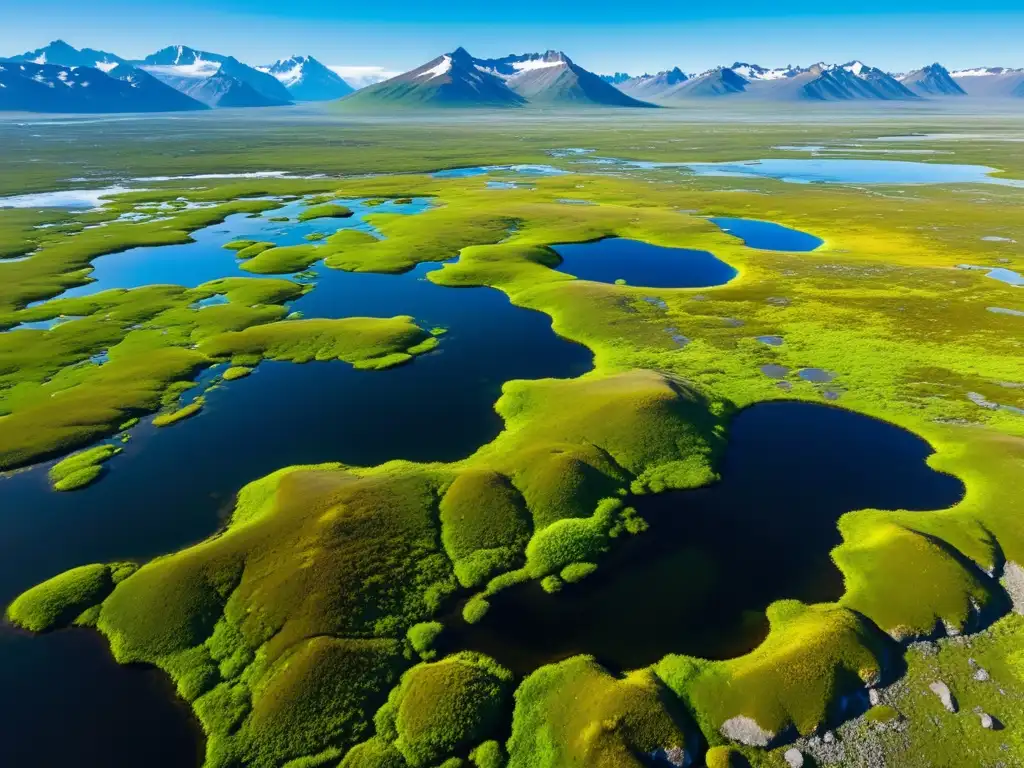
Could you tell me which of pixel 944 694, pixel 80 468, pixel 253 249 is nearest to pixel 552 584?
pixel 944 694

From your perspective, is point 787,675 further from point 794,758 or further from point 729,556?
point 729,556

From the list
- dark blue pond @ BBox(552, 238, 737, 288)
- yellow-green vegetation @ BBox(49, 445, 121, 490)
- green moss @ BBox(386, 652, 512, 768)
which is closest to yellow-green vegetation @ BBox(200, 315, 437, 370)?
yellow-green vegetation @ BBox(49, 445, 121, 490)

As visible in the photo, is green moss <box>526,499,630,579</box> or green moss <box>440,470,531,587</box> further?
green moss <box>526,499,630,579</box>

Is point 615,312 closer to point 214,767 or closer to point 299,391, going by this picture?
point 299,391

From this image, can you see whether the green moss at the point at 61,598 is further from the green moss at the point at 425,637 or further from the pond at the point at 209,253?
the pond at the point at 209,253

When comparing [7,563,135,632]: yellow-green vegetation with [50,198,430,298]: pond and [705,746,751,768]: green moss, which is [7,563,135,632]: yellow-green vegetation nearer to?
[705,746,751,768]: green moss

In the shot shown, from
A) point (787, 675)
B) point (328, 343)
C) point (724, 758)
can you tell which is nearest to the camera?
point (724, 758)

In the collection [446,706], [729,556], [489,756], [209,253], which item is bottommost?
[209,253]
